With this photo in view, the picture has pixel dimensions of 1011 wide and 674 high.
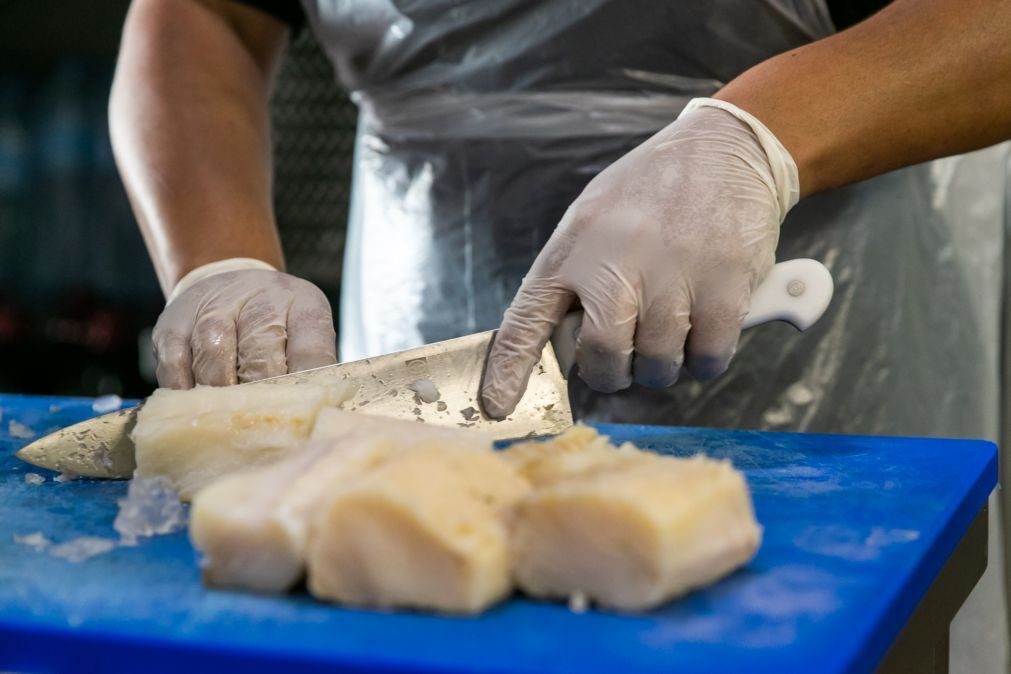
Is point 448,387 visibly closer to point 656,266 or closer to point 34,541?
point 656,266

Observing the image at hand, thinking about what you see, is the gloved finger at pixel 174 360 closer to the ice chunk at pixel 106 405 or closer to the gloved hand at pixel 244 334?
the gloved hand at pixel 244 334

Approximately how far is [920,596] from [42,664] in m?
0.82

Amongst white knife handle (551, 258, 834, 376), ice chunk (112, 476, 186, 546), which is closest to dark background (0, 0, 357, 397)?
white knife handle (551, 258, 834, 376)

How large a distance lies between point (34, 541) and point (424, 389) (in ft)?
1.77

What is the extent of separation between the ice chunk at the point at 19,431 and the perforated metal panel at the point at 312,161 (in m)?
2.23

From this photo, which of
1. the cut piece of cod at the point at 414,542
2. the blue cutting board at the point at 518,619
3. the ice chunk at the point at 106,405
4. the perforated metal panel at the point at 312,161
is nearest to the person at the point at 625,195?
the ice chunk at the point at 106,405

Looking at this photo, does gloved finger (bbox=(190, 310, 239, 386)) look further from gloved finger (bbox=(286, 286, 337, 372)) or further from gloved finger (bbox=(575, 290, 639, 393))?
gloved finger (bbox=(575, 290, 639, 393))

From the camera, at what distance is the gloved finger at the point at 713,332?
1.55 m

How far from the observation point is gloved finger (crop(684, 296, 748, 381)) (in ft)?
5.08

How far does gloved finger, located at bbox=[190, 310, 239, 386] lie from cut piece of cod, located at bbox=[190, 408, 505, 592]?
0.66 m

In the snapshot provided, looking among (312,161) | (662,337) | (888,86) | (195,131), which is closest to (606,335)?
(662,337)

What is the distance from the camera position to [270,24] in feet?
8.67

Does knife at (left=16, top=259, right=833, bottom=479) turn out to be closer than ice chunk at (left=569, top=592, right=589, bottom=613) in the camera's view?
No

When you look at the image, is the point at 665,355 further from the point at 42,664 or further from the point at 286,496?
the point at 42,664
